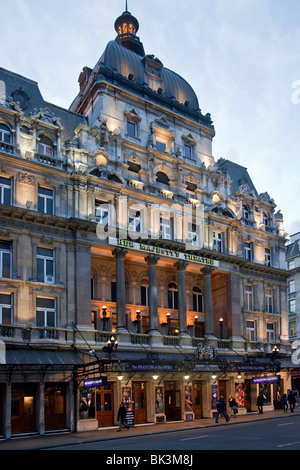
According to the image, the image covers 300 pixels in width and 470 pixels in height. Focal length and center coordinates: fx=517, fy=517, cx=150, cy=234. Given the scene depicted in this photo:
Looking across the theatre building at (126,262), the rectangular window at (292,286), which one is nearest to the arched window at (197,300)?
the theatre building at (126,262)

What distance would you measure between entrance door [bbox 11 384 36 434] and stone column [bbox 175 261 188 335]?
13364 millimetres

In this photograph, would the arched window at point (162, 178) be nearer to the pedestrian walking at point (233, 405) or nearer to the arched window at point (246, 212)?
the arched window at point (246, 212)

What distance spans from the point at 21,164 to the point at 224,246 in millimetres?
20696

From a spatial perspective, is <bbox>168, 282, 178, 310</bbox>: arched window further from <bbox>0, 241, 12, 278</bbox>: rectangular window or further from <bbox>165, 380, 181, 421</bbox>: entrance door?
<bbox>0, 241, 12, 278</bbox>: rectangular window

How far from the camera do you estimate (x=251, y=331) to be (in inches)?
1914

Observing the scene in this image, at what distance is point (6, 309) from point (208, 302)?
1782 cm

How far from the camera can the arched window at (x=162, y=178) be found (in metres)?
44.1

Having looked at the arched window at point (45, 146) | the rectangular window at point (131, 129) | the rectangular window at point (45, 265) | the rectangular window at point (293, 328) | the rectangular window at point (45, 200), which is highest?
the rectangular window at point (131, 129)

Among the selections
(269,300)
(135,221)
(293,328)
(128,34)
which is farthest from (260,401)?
(128,34)

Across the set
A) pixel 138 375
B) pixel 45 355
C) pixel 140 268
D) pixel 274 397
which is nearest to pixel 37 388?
pixel 45 355

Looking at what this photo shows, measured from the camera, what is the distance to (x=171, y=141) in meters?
45.9

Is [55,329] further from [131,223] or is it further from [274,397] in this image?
[274,397]

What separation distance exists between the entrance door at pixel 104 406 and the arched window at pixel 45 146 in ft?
56.6

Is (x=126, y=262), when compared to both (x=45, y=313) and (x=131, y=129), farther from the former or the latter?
(x=131, y=129)
